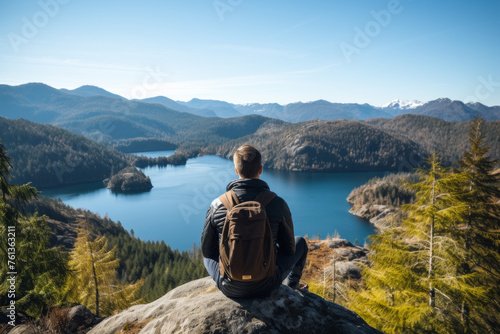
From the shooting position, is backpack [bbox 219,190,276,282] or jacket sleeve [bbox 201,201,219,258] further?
jacket sleeve [bbox 201,201,219,258]

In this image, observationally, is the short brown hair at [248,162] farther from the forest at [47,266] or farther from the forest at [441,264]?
the forest at [47,266]

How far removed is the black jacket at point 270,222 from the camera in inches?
130

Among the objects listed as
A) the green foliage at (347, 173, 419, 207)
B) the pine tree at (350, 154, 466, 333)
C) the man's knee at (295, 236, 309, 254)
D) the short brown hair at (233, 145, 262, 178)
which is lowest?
the green foliage at (347, 173, 419, 207)

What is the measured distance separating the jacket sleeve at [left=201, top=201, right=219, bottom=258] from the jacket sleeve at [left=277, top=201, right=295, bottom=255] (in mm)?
898

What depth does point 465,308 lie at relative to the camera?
8727 mm

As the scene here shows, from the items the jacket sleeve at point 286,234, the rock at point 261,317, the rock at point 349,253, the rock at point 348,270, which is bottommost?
the rock at point 349,253

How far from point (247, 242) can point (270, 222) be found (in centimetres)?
44

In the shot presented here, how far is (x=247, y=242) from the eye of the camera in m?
2.98

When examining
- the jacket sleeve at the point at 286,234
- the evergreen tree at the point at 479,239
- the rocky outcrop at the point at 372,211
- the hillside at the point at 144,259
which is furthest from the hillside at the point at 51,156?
the evergreen tree at the point at 479,239

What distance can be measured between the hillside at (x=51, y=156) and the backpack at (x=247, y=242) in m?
191

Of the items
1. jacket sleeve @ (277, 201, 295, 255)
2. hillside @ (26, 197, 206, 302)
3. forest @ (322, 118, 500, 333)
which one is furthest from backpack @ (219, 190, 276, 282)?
hillside @ (26, 197, 206, 302)

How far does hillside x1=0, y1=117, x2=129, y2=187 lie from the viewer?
157 m

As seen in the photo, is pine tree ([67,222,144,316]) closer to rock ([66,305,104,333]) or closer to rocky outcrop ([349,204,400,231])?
rock ([66,305,104,333])

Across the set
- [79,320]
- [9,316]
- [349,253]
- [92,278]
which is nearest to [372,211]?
[349,253]
